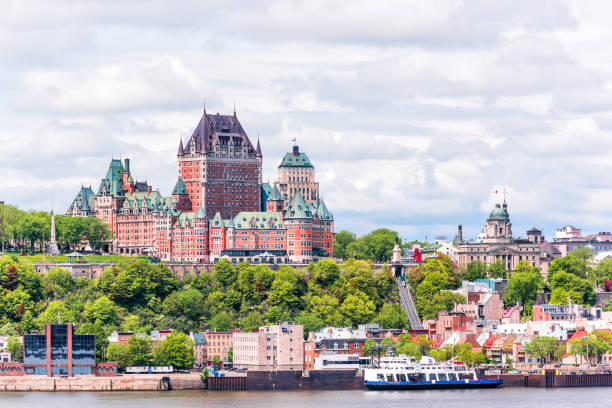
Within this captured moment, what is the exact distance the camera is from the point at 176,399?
188 metres

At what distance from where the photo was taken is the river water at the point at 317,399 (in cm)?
17925

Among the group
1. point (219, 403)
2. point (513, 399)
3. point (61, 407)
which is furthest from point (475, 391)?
point (61, 407)

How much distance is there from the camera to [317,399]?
186625 millimetres

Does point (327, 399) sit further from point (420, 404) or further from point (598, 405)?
point (598, 405)

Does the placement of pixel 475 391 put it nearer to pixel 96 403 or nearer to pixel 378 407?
pixel 378 407

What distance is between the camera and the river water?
179 metres

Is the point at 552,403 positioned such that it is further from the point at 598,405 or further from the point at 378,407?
the point at 378,407

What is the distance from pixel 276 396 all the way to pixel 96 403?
21745mm

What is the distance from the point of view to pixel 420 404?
18112 cm

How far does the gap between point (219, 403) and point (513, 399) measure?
33.0 meters

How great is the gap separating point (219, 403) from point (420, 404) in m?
22.0

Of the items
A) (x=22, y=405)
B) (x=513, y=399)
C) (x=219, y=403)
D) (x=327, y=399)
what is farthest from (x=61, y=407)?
(x=513, y=399)

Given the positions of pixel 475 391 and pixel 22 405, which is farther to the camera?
pixel 475 391

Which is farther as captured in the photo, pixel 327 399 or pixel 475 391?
pixel 475 391
